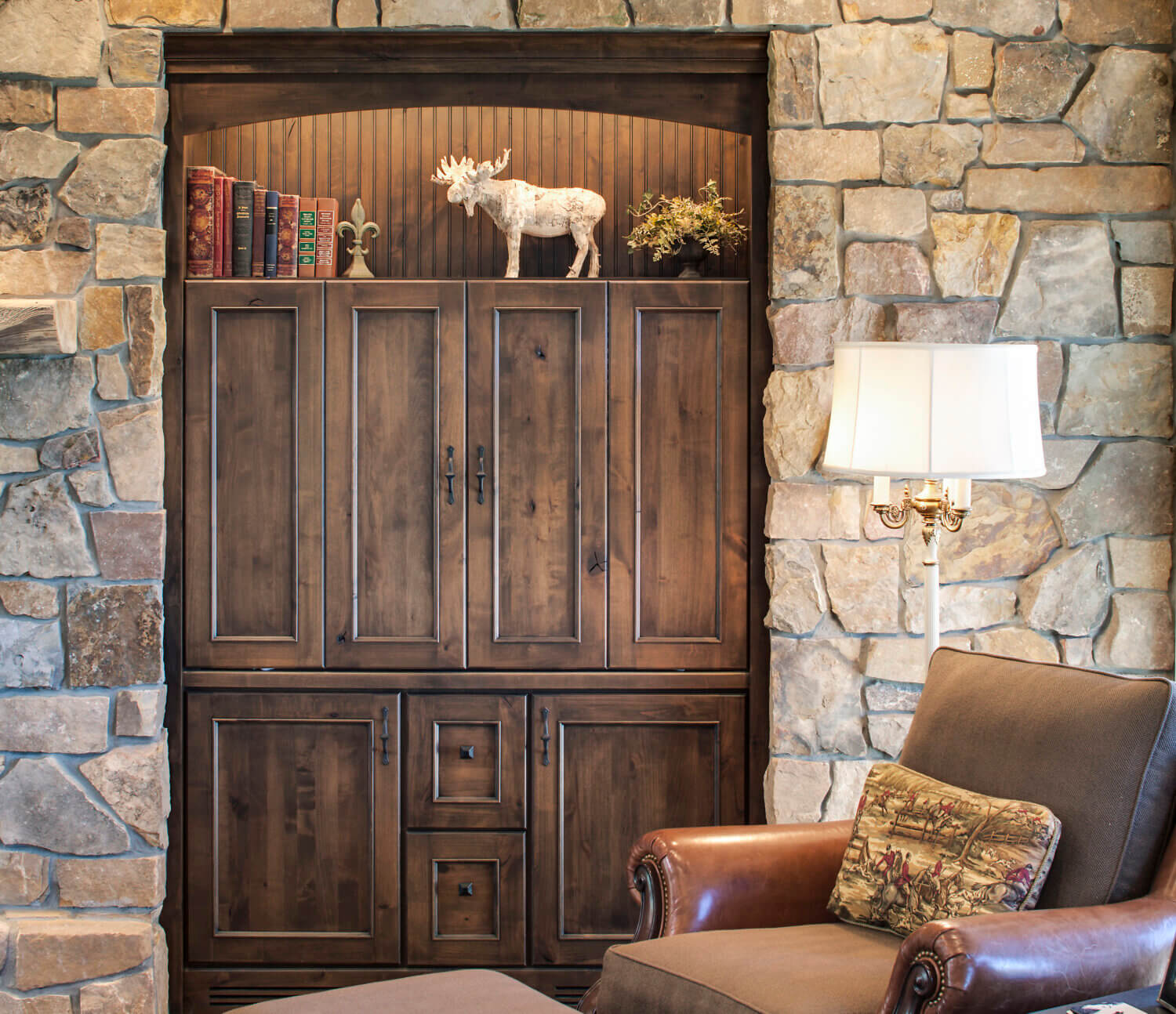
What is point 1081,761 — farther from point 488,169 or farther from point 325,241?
point 325,241

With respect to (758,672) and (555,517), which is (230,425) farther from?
(758,672)

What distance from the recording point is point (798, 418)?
8.79ft

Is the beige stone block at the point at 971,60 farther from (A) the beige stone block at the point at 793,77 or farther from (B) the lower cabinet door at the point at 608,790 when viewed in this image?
(B) the lower cabinet door at the point at 608,790

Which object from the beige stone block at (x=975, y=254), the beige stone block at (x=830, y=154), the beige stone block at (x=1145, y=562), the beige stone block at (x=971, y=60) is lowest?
the beige stone block at (x=1145, y=562)

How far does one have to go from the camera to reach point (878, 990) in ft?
5.22

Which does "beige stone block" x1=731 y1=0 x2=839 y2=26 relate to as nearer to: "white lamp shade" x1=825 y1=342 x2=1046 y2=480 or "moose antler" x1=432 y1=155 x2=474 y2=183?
"moose antler" x1=432 y1=155 x2=474 y2=183

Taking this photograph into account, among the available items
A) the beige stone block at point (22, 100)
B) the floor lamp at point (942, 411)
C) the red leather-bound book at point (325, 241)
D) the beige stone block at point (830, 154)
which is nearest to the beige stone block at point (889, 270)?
the beige stone block at point (830, 154)

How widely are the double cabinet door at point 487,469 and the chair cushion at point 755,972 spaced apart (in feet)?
3.31

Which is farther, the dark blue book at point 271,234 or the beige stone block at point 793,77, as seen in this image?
the dark blue book at point 271,234

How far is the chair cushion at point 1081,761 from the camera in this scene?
1.70 m

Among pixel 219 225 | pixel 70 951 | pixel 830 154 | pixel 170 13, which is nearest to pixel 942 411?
pixel 830 154

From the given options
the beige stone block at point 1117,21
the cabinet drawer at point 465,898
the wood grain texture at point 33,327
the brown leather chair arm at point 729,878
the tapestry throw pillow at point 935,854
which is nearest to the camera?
the tapestry throw pillow at point 935,854

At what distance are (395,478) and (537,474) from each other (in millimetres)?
384

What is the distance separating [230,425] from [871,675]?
72.2 inches
